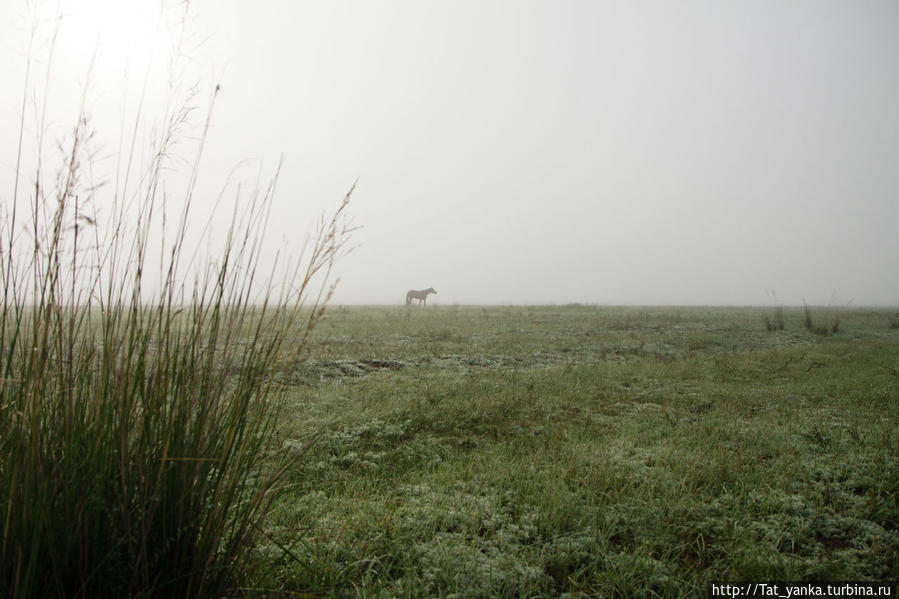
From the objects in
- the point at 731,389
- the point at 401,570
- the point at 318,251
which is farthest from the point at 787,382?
the point at 318,251

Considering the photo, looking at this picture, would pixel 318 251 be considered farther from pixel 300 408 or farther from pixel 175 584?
pixel 300 408

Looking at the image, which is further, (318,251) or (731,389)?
(731,389)

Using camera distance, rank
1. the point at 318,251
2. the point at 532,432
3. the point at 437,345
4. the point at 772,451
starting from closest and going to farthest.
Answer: the point at 318,251
the point at 772,451
the point at 532,432
the point at 437,345

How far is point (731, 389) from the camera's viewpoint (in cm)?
807

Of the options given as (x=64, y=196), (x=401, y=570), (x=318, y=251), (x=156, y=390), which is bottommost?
(x=401, y=570)

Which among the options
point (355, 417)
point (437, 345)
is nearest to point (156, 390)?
point (355, 417)

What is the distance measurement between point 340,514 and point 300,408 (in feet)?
9.93

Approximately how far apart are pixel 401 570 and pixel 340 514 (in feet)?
2.44

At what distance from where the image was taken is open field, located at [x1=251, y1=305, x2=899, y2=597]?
2887 mm

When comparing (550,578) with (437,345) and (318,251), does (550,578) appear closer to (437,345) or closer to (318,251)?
(318,251)

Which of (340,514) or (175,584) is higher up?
(175,584)

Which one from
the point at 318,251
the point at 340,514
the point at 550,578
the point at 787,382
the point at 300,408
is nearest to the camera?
the point at 318,251

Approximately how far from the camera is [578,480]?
4.14 meters

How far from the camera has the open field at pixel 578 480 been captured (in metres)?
2.89
